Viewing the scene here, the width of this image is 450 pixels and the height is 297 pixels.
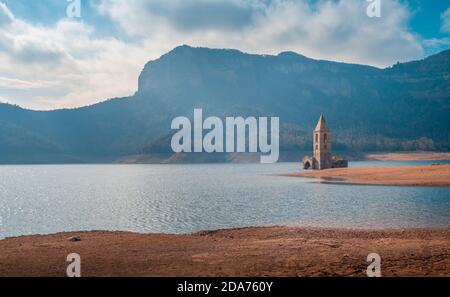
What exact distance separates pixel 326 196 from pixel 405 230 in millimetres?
22706

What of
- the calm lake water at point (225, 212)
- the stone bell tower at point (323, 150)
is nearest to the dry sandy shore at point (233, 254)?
the calm lake water at point (225, 212)

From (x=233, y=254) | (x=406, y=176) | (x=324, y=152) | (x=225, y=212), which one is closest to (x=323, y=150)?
(x=324, y=152)

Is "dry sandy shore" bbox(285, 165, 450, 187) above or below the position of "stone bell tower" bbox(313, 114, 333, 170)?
below

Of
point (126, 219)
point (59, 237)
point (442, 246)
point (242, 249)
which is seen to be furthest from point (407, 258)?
point (126, 219)

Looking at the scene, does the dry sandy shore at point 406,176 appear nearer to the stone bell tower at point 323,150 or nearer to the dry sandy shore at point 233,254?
the stone bell tower at point 323,150

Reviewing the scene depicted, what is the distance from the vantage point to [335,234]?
2283 centimetres

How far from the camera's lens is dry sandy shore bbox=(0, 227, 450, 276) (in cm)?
1377

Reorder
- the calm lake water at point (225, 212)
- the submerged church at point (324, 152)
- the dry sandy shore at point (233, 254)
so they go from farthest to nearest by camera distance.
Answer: the submerged church at point (324, 152) < the calm lake water at point (225, 212) < the dry sandy shore at point (233, 254)

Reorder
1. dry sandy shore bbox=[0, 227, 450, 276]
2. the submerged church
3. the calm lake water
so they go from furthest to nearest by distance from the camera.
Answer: the submerged church → the calm lake water → dry sandy shore bbox=[0, 227, 450, 276]

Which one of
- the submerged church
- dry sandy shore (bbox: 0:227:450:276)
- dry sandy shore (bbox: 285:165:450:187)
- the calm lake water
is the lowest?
the calm lake water

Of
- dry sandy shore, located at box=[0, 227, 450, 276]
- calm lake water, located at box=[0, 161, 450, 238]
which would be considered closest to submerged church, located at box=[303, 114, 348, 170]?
calm lake water, located at box=[0, 161, 450, 238]

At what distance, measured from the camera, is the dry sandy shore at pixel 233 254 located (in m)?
13.8

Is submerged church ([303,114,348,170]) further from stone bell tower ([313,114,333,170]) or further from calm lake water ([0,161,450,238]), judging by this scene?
calm lake water ([0,161,450,238])
